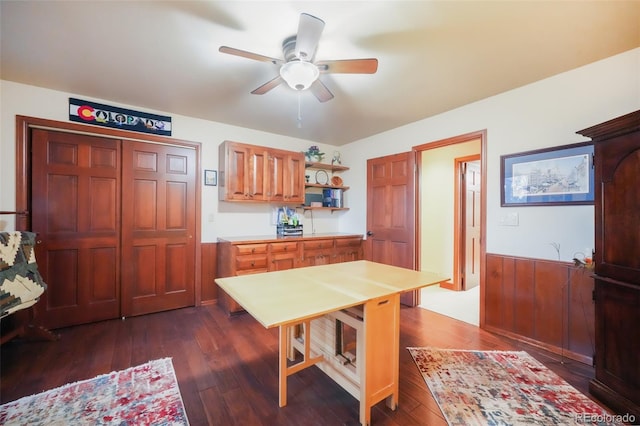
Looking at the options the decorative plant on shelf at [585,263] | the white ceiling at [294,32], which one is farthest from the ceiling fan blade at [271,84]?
the decorative plant on shelf at [585,263]

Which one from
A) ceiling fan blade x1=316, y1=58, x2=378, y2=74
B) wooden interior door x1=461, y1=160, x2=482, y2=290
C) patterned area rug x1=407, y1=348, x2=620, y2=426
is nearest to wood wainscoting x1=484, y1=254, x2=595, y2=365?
patterned area rug x1=407, y1=348, x2=620, y2=426

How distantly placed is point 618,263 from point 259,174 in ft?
11.3

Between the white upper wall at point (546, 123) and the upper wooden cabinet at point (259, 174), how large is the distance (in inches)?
76.8

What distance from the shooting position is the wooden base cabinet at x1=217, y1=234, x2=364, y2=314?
311 cm

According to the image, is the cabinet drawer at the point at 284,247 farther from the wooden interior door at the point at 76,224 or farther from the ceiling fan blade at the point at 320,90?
the ceiling fan blade at the point at 320,90

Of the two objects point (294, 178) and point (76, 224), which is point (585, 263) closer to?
point (294, 178)

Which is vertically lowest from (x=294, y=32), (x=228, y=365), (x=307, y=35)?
(x=228, y=365)

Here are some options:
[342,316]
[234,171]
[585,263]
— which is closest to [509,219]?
[585,263]

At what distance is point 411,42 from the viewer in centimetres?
185

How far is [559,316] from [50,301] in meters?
4.96

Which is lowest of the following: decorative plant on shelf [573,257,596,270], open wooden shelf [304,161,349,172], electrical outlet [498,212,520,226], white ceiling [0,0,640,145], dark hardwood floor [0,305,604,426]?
dark hardwood floor [0,305,604,426]

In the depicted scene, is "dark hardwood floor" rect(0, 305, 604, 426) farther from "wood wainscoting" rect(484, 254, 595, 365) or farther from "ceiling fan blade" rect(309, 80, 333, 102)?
"ceiling fan blade" rect(309, 80, 333, 102)

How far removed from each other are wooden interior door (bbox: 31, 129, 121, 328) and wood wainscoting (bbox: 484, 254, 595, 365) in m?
4.23

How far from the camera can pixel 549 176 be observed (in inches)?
91.5
